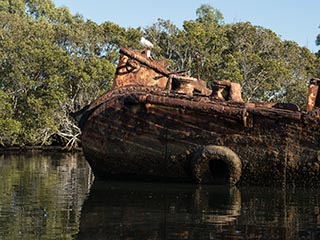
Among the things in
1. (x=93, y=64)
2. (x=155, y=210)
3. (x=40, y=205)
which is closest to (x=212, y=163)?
(x=155, y=210)

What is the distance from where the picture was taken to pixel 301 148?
1048cm

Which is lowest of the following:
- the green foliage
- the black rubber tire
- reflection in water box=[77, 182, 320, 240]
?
reflection in water box=[77, 182, 320, 240]

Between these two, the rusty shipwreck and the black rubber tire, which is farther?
the black rubber tire

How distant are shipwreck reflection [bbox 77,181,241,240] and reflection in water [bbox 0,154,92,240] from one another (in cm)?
20

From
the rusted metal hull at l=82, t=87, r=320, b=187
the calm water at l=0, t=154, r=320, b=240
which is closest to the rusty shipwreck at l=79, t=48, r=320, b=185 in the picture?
the rusted metal hull at l=82, t=87, r=320, b=187

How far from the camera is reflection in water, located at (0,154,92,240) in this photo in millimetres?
6805

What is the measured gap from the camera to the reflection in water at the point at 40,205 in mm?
6805

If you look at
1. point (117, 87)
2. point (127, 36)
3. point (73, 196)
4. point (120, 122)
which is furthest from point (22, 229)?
point (127, 36)

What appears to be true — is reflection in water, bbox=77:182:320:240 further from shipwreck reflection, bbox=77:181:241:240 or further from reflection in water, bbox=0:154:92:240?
reflection in water, bbox=0:154:92:240

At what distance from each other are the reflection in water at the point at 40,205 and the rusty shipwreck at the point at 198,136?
42.6 inches

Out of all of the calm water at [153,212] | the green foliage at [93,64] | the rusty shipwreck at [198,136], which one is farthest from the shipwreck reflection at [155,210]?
the green foliage at [93,64]

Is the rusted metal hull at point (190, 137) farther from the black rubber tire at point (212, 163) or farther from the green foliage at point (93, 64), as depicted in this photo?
the green foliage at point (93, 64)

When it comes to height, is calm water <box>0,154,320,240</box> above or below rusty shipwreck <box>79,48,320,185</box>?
below

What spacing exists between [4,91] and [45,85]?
88.3 inches
